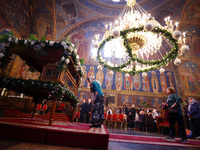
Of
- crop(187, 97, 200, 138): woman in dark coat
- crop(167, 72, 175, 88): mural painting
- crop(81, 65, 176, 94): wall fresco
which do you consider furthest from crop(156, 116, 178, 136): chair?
crop(167, 72, 175, 88): mural painting

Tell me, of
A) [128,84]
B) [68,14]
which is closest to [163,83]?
[128,84]

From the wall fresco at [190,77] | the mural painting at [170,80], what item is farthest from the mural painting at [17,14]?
the wall fresco at [190,77]

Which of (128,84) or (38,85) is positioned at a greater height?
(128,84)

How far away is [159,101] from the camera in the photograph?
37.1 ft

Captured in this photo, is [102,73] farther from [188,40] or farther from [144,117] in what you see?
[188,40]

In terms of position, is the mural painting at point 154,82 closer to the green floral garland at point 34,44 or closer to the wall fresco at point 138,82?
the wall fresco at point 138,82

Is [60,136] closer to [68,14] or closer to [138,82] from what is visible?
[138,82]

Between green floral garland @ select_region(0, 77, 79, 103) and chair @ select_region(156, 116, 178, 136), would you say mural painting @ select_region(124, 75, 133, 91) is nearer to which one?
chair @ select_region(156, 116, 178, 136)

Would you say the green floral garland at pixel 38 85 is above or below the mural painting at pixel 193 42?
below

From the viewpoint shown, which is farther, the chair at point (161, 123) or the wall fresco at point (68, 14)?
the wall fresco at point (68, 14)

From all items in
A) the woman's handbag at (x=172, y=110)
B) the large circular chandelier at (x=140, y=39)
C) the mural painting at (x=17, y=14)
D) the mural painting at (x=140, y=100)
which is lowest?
the woman's handbag at (x=172, y=110)

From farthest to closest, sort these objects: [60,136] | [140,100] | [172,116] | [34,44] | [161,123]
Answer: [140,100] → [161,123] → [172,116] → [34,44] → [60,136]

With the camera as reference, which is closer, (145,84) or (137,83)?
(145,84)

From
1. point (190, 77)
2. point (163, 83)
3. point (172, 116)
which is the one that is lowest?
point (172, 116)
